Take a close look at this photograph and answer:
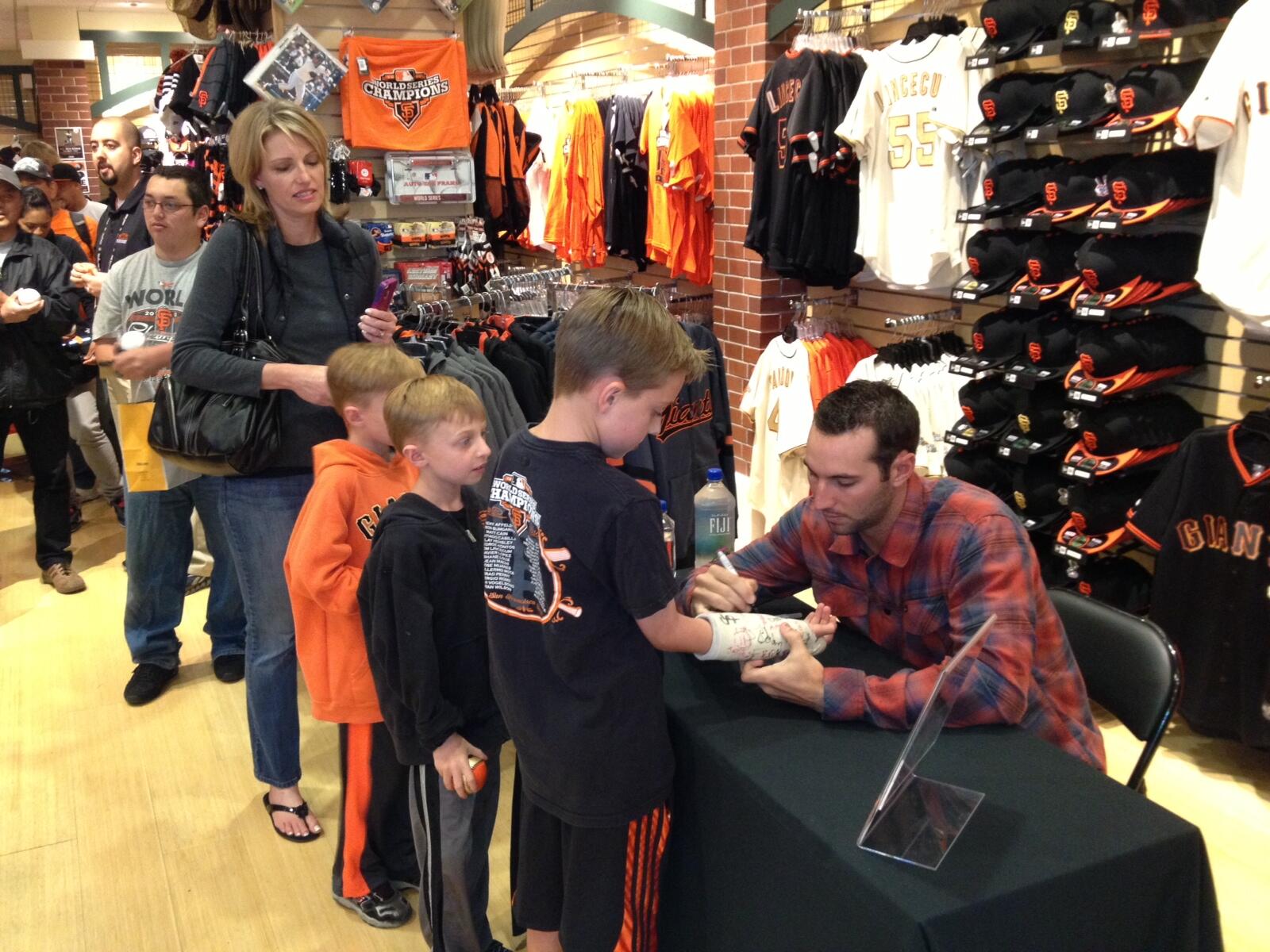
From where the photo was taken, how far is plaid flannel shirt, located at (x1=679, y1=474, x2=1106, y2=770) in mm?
1583

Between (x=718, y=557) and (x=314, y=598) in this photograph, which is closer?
(x=718, y=557)

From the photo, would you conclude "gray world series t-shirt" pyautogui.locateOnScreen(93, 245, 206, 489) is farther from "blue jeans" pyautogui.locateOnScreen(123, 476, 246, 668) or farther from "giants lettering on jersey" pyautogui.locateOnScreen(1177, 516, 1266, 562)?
"giants lettering on jersey" pyautogui.locateOnScreen(1177, 516, 1266, 562)

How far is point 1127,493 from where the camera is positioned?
345 cm

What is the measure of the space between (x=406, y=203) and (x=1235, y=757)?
3.58 meters

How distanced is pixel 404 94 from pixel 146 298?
130 cm

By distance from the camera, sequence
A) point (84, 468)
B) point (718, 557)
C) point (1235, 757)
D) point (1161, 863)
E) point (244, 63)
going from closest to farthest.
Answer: point (1161, 863)
point (718, 557)
point (1235, 757)
point (244, 63)
point (84, 468)

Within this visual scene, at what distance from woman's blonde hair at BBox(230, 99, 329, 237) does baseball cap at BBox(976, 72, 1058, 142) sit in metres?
2.34

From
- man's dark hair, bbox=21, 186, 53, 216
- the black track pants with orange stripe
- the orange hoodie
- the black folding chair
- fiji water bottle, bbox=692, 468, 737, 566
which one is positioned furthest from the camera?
man's dark hair, bbox=21, 186, 53, 216

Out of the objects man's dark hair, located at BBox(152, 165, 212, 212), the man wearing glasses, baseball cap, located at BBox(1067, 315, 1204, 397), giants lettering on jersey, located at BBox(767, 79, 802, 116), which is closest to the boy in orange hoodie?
the man wearing glasses

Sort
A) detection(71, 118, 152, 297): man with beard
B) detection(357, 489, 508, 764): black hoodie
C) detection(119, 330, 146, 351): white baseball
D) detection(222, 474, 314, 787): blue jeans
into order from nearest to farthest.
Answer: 1. detection(357, 489, 508, 764): black hoodie
2. detection(222, 474, 314, 787): blue jeans
3. detection(119, 330, 146, 351): white baseball
4. detection(71, 118, 152, 297): man with beard

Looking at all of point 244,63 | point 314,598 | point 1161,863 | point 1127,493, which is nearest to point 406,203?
point 244,63

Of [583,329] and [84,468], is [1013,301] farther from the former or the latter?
[84,468]

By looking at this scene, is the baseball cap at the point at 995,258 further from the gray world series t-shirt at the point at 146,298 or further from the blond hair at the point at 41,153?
the blond hair at the point at 41,153

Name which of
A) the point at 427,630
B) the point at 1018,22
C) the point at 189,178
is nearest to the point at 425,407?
the point at 427,630
